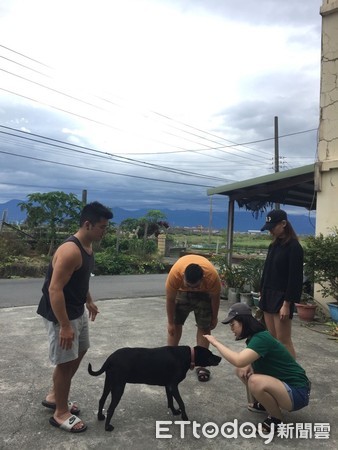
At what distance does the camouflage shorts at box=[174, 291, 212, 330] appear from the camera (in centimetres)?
393

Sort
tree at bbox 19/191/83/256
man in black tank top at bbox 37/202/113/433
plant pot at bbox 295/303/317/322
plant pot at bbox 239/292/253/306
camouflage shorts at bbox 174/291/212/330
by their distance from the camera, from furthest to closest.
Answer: tree at bbox 19/191/83/256 < plant pot at bbox 239/292/253/306 < plant pot at bbox 295/303/317/322 < camouflage shorts at bbox 174/291/212/330 < man in black tank top at bbox 37/202/113/433

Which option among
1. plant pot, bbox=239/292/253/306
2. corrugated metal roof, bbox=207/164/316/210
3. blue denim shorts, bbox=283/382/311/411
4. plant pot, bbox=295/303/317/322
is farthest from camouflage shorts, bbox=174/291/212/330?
corrugated metal roof, bbox=207/164/316/210

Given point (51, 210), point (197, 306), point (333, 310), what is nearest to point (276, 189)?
point (333, 310)

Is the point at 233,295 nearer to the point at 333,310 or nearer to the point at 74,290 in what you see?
the point at 333,310

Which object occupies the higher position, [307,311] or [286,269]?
[286,269]

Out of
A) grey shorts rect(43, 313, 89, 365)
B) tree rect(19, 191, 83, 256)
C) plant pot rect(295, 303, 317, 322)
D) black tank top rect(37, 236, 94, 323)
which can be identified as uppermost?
tree rect(19, 191, 83, 256)

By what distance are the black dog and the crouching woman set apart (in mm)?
313

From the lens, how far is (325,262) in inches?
243

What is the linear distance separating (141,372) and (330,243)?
14.2 feet

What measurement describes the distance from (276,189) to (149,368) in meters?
5.89

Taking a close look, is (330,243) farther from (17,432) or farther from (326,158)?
(17,432)

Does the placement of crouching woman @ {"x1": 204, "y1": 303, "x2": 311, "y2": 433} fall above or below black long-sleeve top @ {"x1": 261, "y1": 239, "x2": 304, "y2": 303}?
below

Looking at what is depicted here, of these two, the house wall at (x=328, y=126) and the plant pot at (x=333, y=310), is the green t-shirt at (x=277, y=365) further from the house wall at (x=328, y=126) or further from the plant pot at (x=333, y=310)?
the house wall at (x=328, y=126)

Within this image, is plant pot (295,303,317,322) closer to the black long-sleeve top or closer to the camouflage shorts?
the black long-sleeve top
